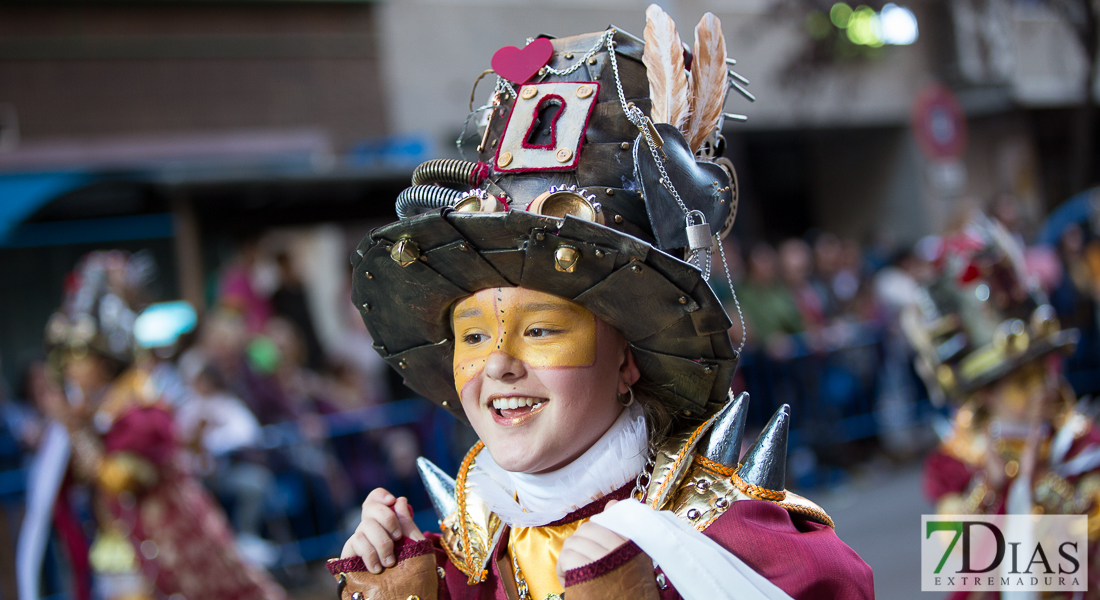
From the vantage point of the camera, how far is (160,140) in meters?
10.0

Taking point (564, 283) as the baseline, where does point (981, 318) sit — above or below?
above

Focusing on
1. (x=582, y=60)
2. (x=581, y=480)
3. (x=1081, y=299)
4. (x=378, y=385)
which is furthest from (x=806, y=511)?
(x=1081, y=299)

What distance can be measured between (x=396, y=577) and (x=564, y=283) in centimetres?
76

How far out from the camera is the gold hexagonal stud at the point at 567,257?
1.80 metres

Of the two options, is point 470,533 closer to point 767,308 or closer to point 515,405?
point 515,405

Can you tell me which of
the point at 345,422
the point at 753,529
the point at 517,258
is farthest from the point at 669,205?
the point at 345,422

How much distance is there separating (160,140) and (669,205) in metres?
9.28

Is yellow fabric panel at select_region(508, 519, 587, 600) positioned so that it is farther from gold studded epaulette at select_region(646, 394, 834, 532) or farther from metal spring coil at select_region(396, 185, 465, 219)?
metal spring coil at select_region(396, 185, 465, 219)

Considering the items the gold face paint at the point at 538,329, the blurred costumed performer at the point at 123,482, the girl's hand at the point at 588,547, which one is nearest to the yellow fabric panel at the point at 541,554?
the girl's hand at the point at 588,547

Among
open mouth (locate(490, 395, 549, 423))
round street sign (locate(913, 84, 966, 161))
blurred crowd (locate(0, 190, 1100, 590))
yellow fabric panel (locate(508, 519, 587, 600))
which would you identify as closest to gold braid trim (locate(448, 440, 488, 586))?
yellow fabric panel (locate(508, 519, 587, 600))

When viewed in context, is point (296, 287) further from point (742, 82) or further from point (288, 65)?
point (742, 82)

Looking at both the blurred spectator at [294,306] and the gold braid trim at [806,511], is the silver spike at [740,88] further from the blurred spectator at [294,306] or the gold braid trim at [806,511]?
the blurred spectator at [294,306]

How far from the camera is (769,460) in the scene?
194 cm

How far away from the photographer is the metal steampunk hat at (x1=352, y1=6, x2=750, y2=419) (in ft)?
6.07
